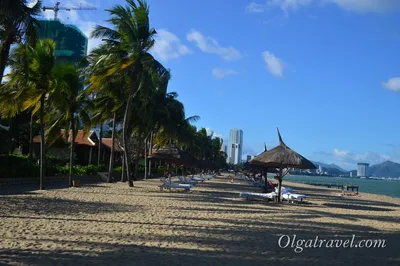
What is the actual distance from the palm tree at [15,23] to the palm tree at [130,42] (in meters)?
7.55

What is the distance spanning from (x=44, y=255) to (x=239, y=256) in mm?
3028

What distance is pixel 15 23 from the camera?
1089cm

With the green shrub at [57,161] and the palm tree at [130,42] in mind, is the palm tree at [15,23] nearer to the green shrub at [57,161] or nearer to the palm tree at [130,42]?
the palm tree at [130,42]

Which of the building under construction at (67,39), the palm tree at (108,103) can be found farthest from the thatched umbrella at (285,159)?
the building under construction at (67,39)

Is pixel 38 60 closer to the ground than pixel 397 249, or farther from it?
farther from it

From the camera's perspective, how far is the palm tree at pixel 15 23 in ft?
33.8

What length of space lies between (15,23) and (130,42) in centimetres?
991

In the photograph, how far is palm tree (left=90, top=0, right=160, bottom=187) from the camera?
804 inches

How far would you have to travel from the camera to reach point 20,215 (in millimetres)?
9688

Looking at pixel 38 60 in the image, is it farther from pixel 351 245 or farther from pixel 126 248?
pixel 351 245

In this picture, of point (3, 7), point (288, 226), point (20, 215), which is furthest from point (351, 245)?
point (3, 7)

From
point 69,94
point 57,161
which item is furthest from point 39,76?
point 57,161

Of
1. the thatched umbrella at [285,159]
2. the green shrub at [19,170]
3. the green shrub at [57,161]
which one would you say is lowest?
the green shrub at [19,170]

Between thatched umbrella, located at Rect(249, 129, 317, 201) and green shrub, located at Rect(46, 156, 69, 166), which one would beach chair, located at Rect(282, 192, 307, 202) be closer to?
thatched umbrella, located at Rect(249, 129, 317, 201)
